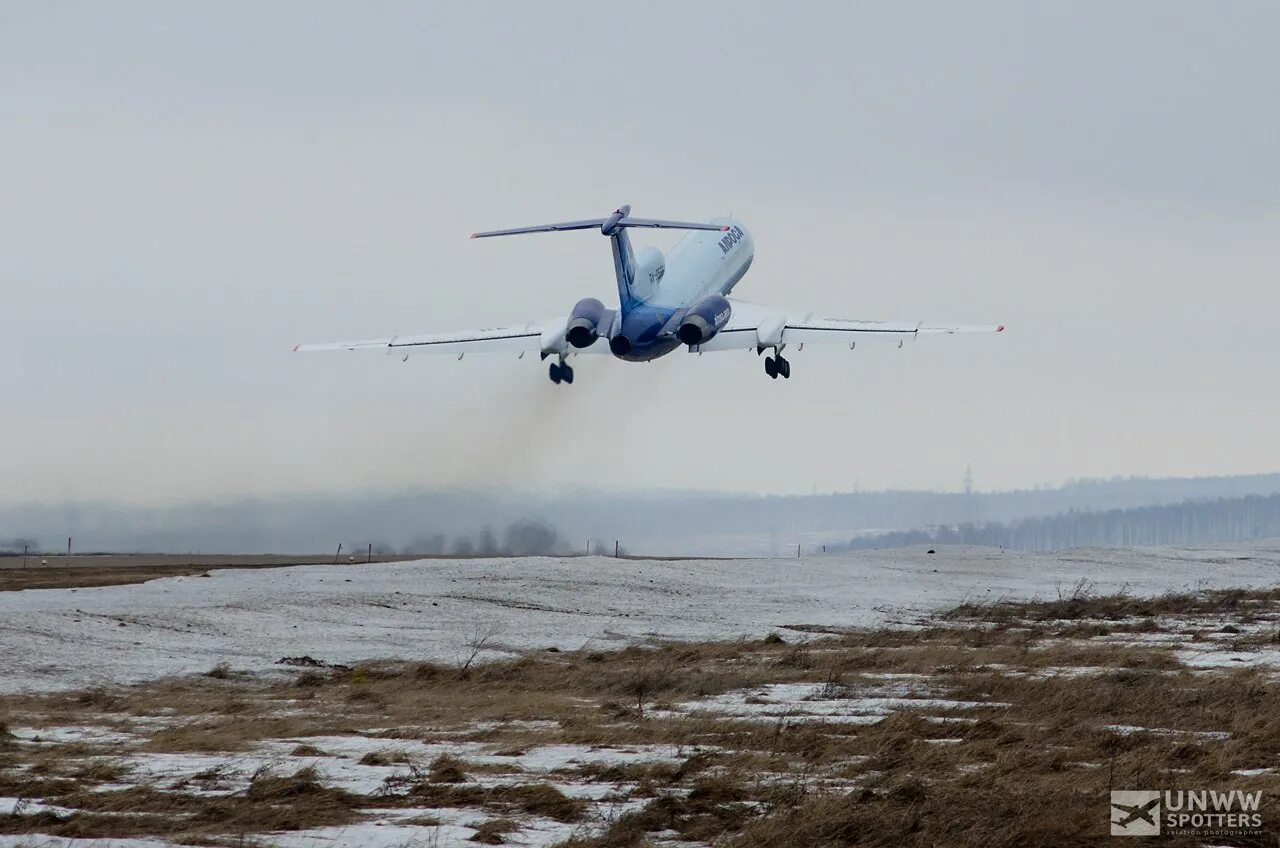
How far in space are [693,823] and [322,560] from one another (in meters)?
65.1

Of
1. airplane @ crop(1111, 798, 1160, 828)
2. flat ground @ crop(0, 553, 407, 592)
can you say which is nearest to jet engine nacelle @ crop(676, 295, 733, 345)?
flat ground @ crop(0, 553, 407, 592)

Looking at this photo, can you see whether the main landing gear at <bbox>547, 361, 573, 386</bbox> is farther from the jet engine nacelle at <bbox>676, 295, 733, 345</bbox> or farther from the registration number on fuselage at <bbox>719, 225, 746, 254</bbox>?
the registration number on fuselage at <bbox>719, 225, 746, 254</bbox>

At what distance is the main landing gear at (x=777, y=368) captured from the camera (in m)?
62.7

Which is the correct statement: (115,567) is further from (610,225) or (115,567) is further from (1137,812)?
(1137,812)

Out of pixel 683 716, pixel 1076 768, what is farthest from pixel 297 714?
pixel 1076 768

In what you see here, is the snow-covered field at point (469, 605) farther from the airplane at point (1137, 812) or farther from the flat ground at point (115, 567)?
the airplane at point (1137, 812)

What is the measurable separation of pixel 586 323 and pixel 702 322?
16.3ft

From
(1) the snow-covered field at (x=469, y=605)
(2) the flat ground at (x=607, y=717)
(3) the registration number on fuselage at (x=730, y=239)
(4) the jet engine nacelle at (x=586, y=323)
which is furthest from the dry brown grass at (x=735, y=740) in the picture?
(3) the registration number on fuselage at (x=730, y=239)

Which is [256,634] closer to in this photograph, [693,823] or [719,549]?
[693,823]

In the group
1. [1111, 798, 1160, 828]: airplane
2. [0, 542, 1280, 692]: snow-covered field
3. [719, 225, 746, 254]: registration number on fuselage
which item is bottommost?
[1111, 798, 1160, 828]: airplane

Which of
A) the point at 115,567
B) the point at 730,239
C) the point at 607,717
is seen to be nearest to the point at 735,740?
the point at 607,717

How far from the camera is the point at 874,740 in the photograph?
65.9 ft

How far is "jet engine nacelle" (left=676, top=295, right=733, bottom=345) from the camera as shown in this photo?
57.2 m

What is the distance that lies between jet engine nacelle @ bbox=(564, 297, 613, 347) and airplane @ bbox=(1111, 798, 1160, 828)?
40.0 meters
